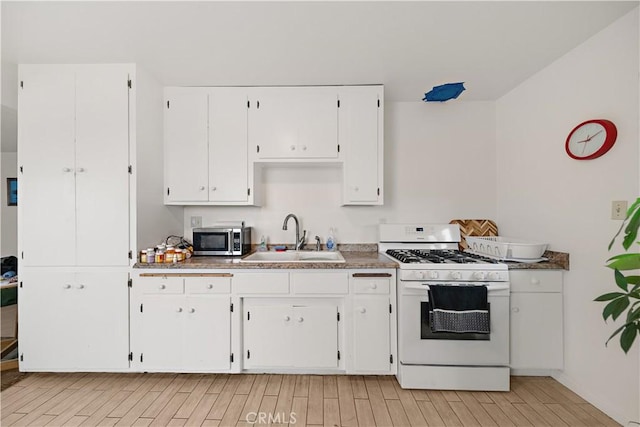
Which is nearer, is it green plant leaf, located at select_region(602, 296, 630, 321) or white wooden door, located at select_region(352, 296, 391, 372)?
green plant leaf, located at select_region(602, 296, 630, 321)

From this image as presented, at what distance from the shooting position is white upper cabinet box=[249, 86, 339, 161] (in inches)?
99.3

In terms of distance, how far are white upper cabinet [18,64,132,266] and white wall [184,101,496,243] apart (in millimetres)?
801

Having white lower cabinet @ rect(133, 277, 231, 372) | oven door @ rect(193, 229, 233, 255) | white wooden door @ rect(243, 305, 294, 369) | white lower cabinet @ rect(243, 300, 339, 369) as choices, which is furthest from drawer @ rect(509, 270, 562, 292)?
oven door @ rect(193, 229, 233, 255)

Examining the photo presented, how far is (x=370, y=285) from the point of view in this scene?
6.96ft

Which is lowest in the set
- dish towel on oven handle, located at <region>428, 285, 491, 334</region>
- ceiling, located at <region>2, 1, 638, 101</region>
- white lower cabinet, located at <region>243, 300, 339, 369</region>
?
white lower cabinet, located at <region>243, 300, 339, 369</region>

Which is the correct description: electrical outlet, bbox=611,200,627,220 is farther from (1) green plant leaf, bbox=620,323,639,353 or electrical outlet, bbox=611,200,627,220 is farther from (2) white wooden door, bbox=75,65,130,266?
(2) white wooden door, bbox=75,65,130,266

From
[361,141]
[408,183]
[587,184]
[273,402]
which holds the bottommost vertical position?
[273,402]

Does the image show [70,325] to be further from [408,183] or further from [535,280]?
[535,280]

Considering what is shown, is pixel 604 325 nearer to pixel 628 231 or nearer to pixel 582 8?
pixel 628 231

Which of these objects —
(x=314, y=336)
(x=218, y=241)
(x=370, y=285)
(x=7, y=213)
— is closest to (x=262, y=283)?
(x=314, y=336)

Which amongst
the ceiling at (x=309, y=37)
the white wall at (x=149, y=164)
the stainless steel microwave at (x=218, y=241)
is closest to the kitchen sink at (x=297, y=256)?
the stainless steel microwave at (x=218, y=241)

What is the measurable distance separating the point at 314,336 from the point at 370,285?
0.56 meters

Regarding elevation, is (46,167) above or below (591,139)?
below

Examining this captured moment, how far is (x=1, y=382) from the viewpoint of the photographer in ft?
7.04
